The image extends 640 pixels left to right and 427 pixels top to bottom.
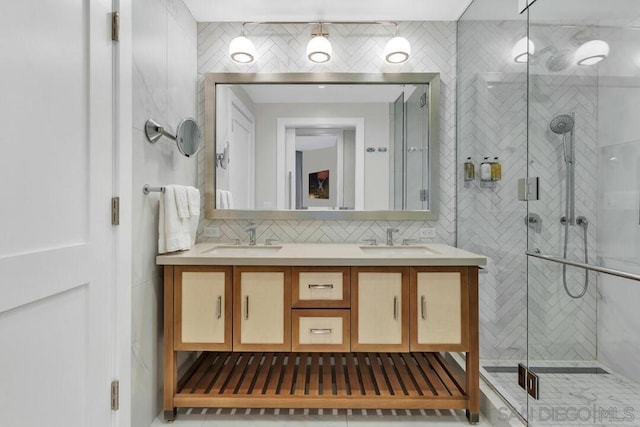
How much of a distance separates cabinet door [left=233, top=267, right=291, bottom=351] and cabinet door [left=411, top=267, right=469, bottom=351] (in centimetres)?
66

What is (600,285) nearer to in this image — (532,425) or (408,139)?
(532,425)

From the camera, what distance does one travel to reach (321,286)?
1623mm

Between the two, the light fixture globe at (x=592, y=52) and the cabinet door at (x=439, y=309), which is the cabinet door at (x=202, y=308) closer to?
the cabinet door at (x=439, y=309)

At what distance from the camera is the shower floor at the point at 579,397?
1.38m

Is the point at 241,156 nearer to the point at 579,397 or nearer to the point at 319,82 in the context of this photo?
the point at 319,82

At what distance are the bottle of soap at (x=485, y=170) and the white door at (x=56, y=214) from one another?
201 cm

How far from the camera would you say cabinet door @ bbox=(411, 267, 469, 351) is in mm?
1603

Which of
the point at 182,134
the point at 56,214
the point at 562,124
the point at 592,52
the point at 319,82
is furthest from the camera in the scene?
the point at 319,82

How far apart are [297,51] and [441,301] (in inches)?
74.4

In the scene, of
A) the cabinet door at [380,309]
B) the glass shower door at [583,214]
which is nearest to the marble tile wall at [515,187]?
the glass shower door at [583,214]

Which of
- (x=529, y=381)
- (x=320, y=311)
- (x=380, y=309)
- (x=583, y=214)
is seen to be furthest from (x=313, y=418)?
(x=583, y=214)

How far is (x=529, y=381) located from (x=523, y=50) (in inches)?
67.2

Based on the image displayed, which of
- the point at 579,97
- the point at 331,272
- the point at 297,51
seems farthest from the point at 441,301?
the point at 297,51

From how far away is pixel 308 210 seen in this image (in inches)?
88.1
